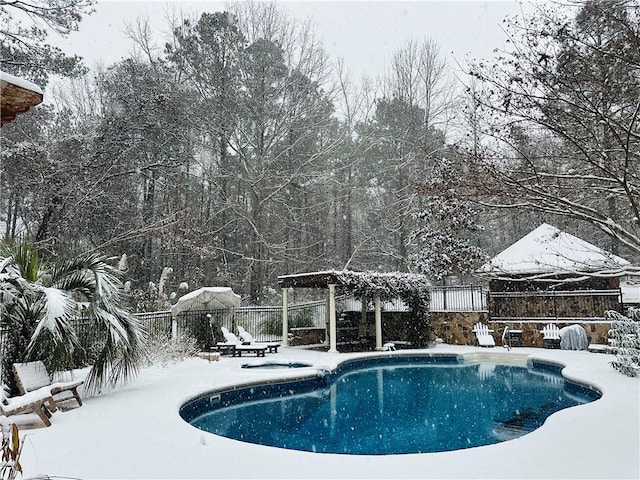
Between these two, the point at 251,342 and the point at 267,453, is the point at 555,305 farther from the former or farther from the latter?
the point at 267,453

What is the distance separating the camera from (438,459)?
478 centimetres

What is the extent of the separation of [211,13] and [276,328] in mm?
14417

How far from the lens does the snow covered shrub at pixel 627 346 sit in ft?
31.7

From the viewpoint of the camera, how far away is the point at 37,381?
6879 millimetres

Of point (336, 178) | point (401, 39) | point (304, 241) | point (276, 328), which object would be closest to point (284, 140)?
point (336, 178)

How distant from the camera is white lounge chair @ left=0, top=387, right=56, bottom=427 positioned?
5.82 metres

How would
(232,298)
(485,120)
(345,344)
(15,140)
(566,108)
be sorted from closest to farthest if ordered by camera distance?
(566,108)
(485,120)
(232,298)
(15,140)
(345,344)

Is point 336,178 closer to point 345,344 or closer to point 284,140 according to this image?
point 284,140

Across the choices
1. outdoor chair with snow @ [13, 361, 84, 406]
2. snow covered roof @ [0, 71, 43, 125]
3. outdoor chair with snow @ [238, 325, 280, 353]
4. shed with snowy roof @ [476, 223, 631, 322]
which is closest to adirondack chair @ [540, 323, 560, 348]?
shed with snowy roof @ [476, 223, 631, 322]

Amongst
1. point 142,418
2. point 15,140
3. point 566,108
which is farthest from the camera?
point 15,140

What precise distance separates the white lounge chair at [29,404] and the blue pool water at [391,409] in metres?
2.12

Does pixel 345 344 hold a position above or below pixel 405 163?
below

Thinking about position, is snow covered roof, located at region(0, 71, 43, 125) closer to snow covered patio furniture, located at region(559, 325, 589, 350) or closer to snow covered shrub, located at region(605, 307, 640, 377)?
snow covered shrub, located at region(605, 307, 640, 377)

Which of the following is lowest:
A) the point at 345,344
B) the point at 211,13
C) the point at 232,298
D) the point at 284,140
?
the point at 345,344
